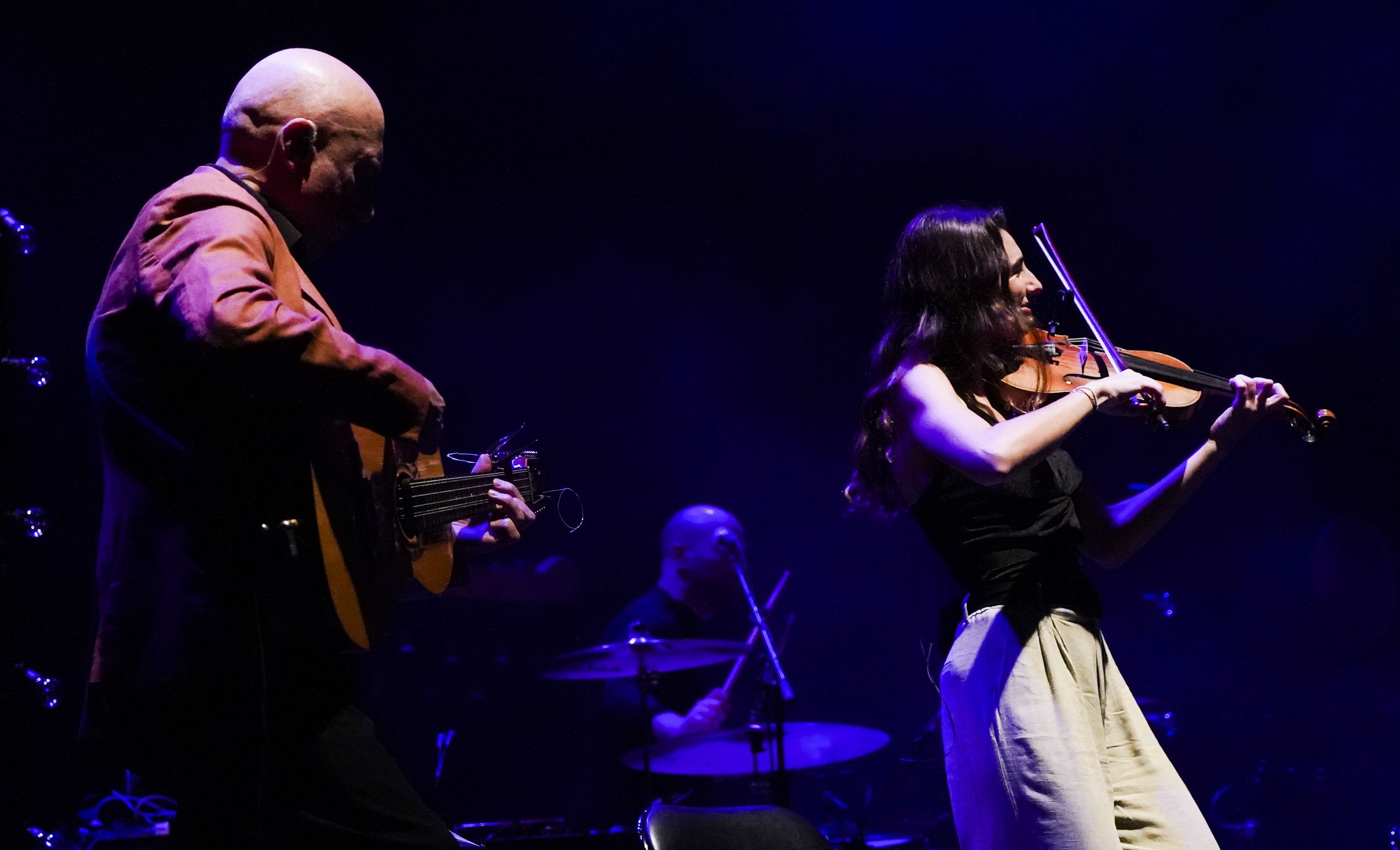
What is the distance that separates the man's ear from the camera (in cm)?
178

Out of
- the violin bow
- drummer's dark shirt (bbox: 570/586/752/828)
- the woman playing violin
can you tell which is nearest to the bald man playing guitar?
the woman playing violin

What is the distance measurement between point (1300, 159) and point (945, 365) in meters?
4.31

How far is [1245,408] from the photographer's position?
238 cm

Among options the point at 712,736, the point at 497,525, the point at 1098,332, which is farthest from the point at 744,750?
the point at 1098,332

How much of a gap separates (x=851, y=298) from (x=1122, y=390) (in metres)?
3.86

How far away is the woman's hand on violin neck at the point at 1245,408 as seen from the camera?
2365 millimetres

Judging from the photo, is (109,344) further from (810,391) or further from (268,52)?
(810,391)

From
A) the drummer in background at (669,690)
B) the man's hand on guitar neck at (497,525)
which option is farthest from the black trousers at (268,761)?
the drummer in background at (669,690)

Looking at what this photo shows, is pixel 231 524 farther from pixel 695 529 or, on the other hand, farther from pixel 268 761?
pixel 695 529

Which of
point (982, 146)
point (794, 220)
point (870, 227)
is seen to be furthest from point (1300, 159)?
point (794, 220)

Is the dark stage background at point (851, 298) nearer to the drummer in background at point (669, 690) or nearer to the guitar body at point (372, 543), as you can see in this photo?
the drummer in background at point (669, 690)

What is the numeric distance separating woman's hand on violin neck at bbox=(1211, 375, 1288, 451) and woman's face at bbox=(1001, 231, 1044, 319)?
1.63ft

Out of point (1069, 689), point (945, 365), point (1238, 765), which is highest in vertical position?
point (945, 365)

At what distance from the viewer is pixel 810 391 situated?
594cm
